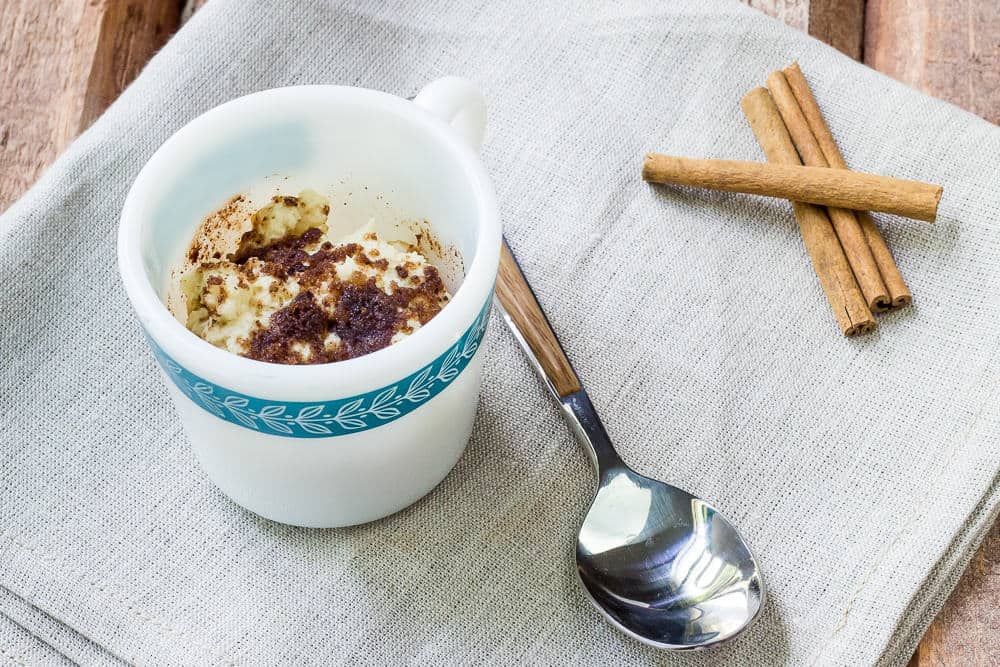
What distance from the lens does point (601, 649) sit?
33.7 inches

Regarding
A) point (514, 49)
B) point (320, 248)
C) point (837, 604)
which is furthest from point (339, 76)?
point (837, 604)

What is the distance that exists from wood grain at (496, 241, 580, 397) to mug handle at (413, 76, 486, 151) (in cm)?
13

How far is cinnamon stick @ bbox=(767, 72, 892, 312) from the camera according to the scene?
1.00 meters

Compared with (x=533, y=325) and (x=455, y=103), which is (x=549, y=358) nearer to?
(x=533, y=325)

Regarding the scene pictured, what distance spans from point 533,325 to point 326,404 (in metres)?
0.32

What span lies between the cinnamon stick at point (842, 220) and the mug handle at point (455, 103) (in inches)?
14.8

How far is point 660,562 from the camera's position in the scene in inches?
34.0

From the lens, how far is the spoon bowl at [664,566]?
0.84 metres

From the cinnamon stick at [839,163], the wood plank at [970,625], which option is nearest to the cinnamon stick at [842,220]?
the cinnamon stick at [839,163]

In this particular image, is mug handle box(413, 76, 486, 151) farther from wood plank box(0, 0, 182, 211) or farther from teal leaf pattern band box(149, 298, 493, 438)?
wood plank box(0, 0, 182, 211)

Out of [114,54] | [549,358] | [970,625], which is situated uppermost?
[114,54]

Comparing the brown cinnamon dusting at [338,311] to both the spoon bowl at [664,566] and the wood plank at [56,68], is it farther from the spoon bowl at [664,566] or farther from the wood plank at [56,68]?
the wood plank at [56,68]

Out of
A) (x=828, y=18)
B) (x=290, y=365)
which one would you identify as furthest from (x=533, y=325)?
(x=828, y=18)

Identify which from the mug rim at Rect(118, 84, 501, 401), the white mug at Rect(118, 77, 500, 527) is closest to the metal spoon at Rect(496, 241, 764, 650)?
the white mug at Rect(118, 77, 500, 527)
